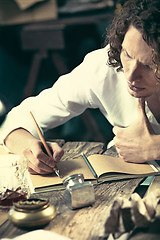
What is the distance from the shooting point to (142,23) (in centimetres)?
152

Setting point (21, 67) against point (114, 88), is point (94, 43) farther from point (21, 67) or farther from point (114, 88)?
point (114, 88)

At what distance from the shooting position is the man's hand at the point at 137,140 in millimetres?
1664

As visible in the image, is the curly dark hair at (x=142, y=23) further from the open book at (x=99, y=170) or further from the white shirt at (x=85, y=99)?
the open book at (x=99, y=170)

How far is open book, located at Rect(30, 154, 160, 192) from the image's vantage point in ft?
4.79

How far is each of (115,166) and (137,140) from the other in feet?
0.66

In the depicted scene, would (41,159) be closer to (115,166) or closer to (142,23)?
(115,166)

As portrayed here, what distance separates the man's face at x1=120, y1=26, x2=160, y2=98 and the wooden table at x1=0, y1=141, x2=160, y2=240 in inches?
14.3

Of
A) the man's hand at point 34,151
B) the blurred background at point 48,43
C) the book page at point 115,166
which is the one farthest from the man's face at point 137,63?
the blurred background at point 48,43

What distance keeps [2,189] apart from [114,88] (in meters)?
0.82

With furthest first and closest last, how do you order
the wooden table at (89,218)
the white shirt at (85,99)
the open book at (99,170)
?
the white shirt at (85,99), the open book at (99,170), the wooden table at (89,218)

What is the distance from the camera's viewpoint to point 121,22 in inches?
65.1

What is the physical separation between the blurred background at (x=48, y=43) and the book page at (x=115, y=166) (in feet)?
7.00

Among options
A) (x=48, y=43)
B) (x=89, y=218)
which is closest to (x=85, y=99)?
(x=89, y=218)

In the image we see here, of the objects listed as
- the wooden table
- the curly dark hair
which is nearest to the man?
the curly dark hair
